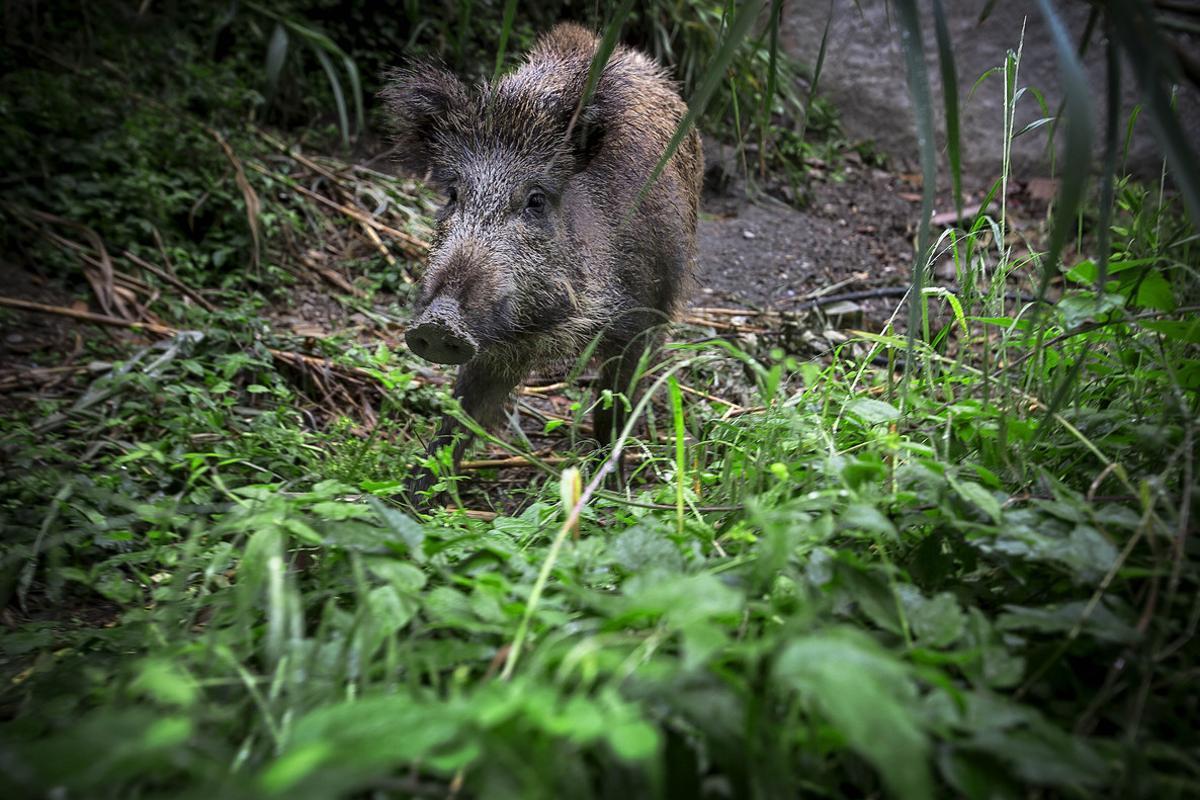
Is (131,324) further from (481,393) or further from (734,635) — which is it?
(734,635)

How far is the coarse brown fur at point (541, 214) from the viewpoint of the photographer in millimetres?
2869

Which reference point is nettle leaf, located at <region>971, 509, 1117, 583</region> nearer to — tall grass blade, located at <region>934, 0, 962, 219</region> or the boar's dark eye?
tall grass blade, located at <region>934, 0, 962, 219</region>

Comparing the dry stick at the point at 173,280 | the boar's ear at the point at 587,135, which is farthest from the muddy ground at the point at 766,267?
the boar's ear at the point at 587,135

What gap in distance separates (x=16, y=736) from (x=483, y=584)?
604mm

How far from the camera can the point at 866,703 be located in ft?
2.52

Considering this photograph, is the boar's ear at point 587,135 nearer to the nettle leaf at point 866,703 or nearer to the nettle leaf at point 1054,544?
the nettle leaf at point 1054,544

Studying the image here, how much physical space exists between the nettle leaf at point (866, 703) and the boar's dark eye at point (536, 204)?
2.35 metres

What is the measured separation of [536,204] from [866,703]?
2481 millimetres

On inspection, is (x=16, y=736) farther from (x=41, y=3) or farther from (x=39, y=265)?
(x=41, y=3)

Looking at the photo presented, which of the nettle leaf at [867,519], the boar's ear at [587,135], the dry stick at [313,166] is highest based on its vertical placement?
the boar's ear at [587,135]

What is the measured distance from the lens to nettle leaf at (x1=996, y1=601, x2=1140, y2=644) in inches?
40.7

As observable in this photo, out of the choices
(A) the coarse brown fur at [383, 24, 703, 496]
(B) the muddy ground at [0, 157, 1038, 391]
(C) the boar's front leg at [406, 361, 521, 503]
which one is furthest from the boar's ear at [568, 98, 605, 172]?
(B) the muddy ground at [0, 157, 1038, 391]

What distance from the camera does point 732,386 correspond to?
3740mm

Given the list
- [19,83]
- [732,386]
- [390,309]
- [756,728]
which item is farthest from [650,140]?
[19,83]
